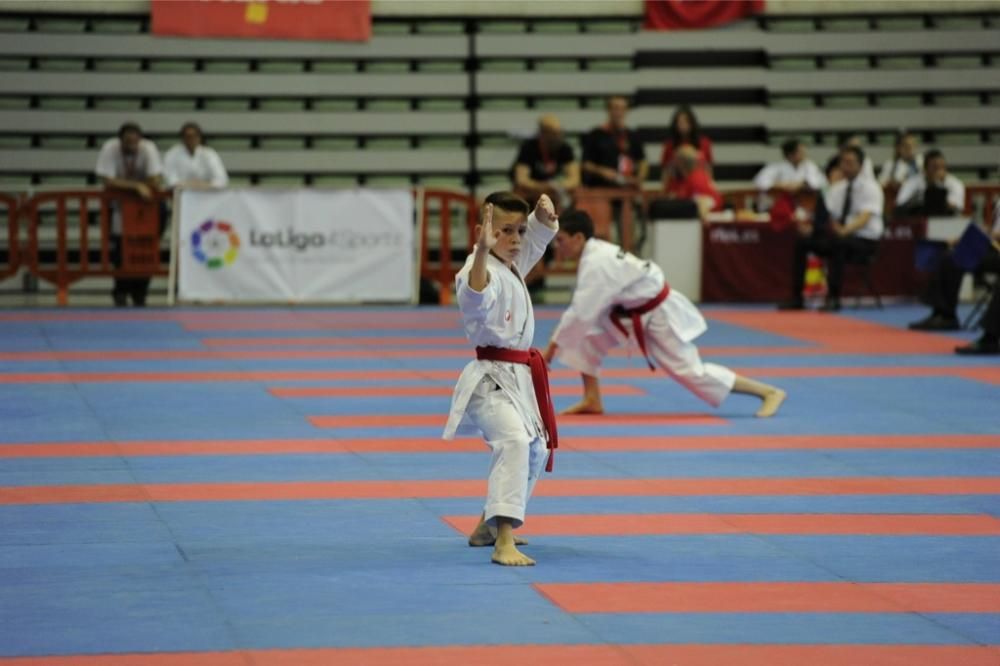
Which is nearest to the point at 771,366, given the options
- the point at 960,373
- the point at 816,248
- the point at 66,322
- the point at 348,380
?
the point at 960,373

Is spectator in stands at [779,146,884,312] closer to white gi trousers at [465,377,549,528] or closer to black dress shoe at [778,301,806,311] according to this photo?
black dress shoe at [778,301,806,311]

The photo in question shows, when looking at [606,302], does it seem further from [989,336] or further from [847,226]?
[847,226]

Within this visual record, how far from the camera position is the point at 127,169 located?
19219 mm

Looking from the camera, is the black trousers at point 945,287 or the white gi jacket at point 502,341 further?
the black trousers at point 945,287

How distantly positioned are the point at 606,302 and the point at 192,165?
32.1 ft

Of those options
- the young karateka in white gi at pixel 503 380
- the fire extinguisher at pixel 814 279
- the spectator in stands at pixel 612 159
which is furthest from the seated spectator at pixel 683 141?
the young karateka in white gi at pixel 503 380

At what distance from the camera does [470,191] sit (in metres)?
22.9

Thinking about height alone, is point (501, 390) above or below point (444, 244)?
above

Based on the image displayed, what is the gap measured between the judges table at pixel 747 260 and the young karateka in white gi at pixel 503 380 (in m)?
12.8

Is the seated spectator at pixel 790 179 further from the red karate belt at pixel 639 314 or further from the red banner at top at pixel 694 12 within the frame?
the red karate belt at pixel 639 314

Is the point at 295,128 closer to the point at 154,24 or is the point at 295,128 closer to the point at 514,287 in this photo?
the point at 154,24

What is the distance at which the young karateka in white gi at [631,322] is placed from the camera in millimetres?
10898

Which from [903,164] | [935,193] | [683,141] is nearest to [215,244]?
[683,141]

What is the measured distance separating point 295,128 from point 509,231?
53.5ft
